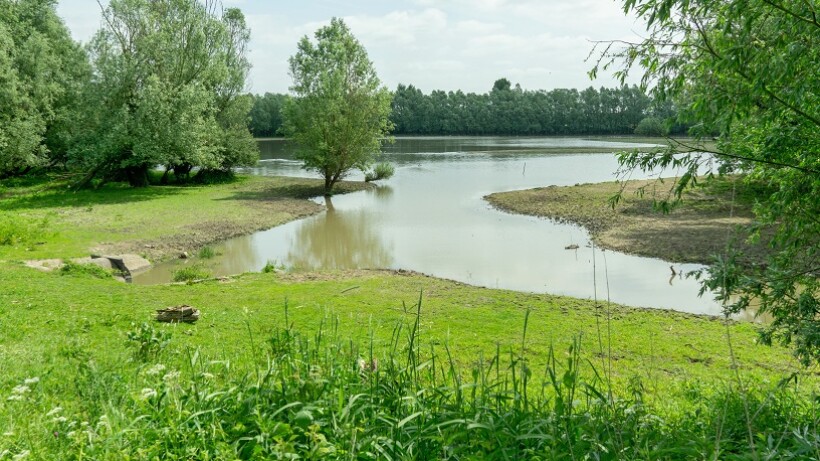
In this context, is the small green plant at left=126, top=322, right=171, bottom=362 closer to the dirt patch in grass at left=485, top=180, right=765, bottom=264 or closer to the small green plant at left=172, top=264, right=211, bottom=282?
the small green plant at left=172, top=264, right=211, bottom=282

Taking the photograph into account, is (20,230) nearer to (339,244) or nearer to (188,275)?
(188,275)

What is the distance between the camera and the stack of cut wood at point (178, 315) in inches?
417

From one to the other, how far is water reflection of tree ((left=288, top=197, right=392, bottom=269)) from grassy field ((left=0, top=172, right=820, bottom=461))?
285 cm

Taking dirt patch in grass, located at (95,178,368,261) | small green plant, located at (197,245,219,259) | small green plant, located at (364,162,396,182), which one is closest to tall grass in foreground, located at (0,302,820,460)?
small green plant, located at (197,245,219,259)

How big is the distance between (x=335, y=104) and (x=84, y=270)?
2488 centimetres

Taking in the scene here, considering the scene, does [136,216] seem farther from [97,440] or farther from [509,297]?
[97,440]

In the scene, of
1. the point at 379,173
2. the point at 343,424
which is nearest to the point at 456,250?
the point at 343,424

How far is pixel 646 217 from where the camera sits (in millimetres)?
27078

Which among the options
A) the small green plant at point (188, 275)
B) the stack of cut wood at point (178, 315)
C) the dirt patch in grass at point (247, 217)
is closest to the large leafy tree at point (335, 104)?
the dirt patch in grass at point (247, 217)

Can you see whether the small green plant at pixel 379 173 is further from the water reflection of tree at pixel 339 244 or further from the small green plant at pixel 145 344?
the small green plant at pixel 145 344

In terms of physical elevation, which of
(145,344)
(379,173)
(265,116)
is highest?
(265,116)

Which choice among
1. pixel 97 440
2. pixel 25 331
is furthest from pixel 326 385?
pixel 25 331

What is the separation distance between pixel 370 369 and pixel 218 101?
1655 inches

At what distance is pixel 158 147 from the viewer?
32375 millimetres
